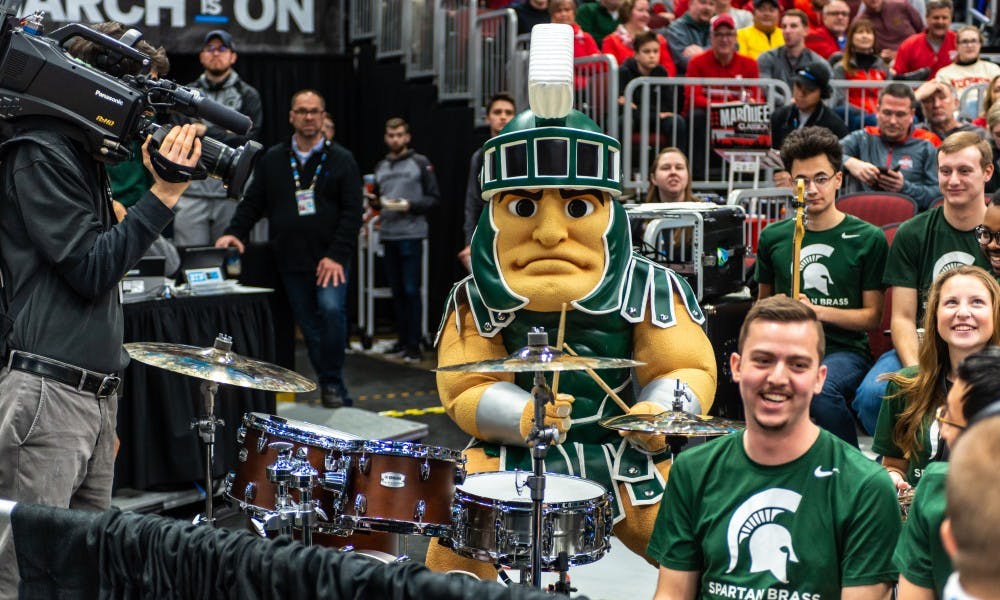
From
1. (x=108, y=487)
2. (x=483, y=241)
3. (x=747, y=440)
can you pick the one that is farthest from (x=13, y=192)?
(x=747, y=440)

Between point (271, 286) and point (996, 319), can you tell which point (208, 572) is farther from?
point (271, 286)

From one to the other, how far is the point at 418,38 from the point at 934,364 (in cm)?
865

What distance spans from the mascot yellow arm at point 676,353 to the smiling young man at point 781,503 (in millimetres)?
1181

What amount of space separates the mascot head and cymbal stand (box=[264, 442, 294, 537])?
0.94 m

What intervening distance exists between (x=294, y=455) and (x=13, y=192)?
1.20m

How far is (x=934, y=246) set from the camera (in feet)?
17.1

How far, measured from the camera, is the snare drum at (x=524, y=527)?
3.68 m

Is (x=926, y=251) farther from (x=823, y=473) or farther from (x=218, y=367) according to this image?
(x=218, y=367)

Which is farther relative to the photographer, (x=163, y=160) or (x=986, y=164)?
(x=986, y=164)

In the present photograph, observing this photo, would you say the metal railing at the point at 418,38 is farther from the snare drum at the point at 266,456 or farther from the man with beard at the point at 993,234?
the snare drum at the point at 266,456

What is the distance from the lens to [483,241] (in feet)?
Result: 14.5

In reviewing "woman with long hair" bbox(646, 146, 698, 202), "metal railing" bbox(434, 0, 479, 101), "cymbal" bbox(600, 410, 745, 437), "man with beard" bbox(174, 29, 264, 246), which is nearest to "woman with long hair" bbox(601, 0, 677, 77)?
"metal railing" bbox(434, 0, 479, 101)

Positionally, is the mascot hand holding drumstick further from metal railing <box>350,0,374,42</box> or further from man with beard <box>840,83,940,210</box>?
metal railing <box>350,0,374,42</box>

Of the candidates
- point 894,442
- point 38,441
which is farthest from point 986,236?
point 38,441
